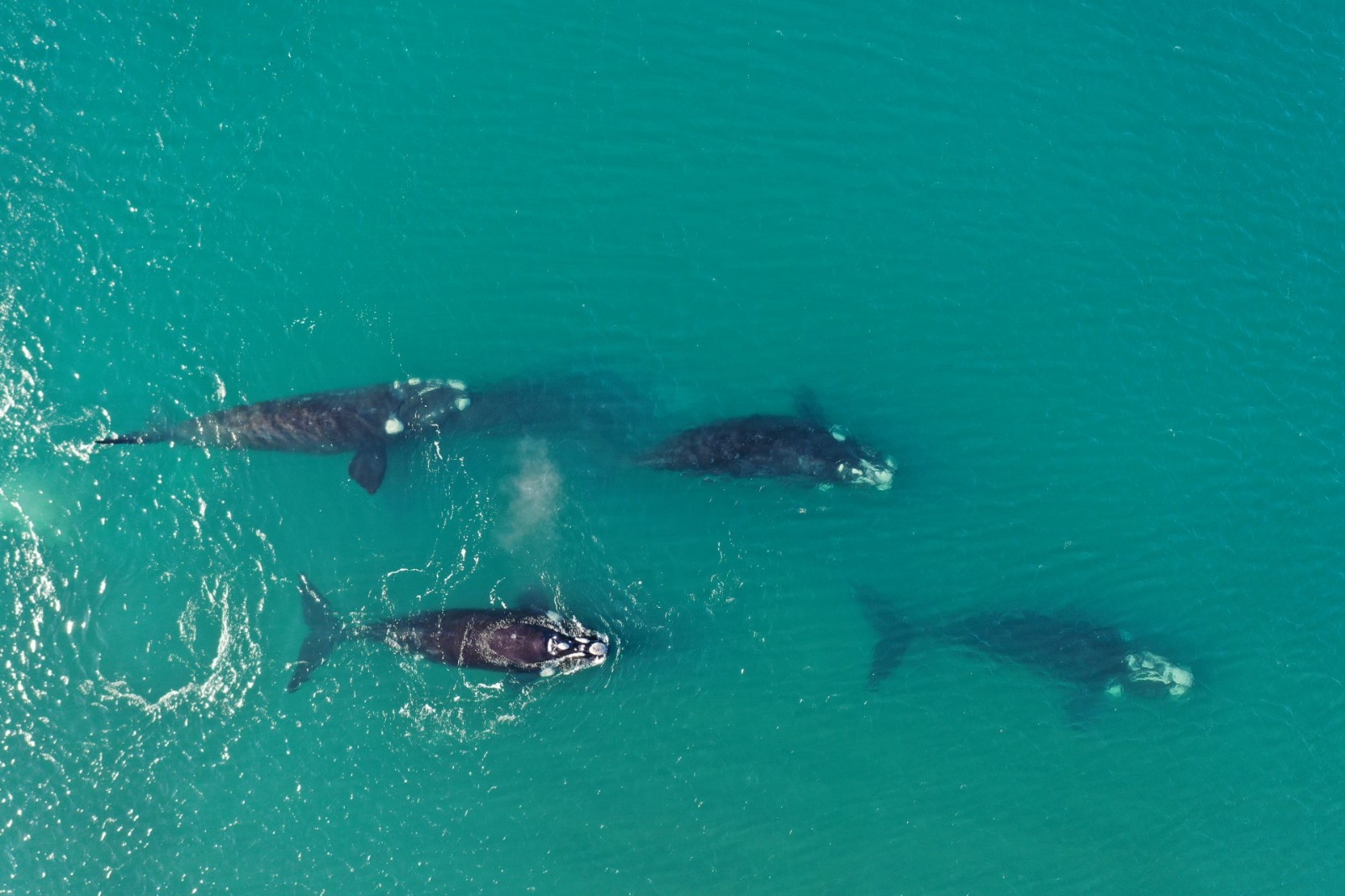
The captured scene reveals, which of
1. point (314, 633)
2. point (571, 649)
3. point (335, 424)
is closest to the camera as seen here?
point (571, 649)

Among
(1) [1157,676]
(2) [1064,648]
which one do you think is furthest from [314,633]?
(1) [1157,676]

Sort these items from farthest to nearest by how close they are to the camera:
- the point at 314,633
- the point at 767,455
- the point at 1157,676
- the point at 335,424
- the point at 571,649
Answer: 1. the point at 1157,676
2. the point at 767,455
3. the point at 335,424
4. the point at 314,633
5. the point at 571,649

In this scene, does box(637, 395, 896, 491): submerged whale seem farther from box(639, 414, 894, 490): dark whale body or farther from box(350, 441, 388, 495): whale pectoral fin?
box(350, 441, 388, 495): whale pectoral fin

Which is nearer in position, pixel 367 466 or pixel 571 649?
pixel 571 649

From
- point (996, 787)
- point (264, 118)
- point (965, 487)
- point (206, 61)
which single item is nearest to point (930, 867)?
point (996, 787)

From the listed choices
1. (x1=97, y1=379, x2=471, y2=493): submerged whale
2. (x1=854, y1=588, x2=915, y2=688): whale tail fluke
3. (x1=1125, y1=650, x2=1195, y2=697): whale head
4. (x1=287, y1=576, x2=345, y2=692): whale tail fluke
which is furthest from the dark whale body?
(x1=287, y1=576, x2=345, y2=692): whale tail fluke

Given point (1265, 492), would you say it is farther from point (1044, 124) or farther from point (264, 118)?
point (264, 118)

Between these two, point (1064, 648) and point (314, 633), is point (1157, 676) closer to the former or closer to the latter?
point (1064, 648)
